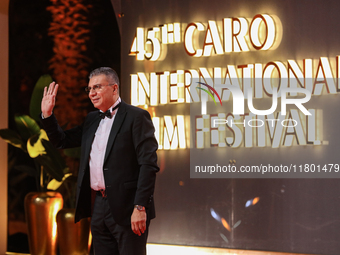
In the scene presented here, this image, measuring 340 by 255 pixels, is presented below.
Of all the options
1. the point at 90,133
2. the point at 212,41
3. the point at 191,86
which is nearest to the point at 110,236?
the point at 90,133

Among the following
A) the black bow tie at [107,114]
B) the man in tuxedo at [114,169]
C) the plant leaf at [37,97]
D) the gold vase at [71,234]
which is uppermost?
the plant leaf at [37,97]

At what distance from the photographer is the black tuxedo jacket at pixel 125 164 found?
1949 mm

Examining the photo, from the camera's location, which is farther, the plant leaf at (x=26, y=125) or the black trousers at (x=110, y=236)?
the plant leaf at (x=26, y=125)

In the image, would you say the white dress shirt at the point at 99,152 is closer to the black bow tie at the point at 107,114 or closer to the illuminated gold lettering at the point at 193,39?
the black bow tie at the point at 107,114

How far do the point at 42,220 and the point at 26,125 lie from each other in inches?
40.0

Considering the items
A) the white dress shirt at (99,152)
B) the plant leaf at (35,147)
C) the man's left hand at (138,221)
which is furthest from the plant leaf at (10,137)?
the man's left hand at (138,221)

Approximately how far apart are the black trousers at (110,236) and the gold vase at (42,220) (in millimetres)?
2172

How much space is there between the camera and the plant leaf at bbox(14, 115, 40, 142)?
4.18 m

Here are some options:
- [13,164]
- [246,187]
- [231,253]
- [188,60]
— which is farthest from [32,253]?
[188,60]

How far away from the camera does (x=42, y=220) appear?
406 cm

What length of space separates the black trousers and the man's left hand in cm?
6

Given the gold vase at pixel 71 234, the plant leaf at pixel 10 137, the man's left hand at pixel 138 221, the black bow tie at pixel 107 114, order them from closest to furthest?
the man's left hand at pixel 138 221 < the black bow tie at pixel 107 114 < the gold vase at pixel 71 234 < the plant leaf at pixel 10 137

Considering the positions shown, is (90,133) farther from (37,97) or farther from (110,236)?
(37,97)

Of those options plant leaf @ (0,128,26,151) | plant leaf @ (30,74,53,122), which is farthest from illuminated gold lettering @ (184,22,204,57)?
plant leaf @ (0,128,26,151)
